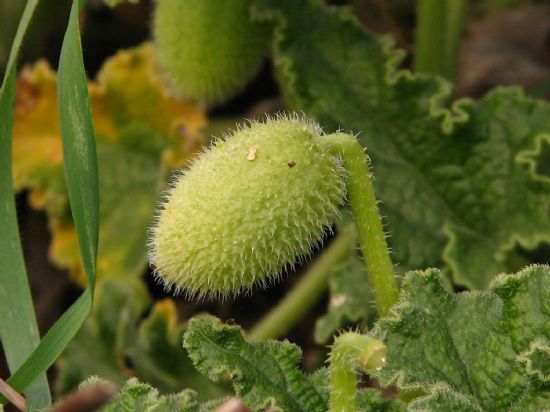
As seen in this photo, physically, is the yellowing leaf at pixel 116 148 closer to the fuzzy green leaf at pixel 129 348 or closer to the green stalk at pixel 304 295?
the fuzzy green leaf at pixel 129 348

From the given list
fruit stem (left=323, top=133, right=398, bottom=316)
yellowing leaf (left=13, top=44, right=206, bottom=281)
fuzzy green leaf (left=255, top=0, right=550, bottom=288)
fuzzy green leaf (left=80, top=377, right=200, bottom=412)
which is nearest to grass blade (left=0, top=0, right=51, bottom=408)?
fuzzy green leaf (left=80, top=377, right=200, bottom=412)

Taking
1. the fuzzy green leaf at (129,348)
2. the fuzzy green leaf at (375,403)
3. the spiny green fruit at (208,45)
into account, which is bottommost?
the fuzzy green leaf at (129,348)

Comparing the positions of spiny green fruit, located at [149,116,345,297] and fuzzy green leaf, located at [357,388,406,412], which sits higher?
spiny green fruit, located at [149,116,345,297]

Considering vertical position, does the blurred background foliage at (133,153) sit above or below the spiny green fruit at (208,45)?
below

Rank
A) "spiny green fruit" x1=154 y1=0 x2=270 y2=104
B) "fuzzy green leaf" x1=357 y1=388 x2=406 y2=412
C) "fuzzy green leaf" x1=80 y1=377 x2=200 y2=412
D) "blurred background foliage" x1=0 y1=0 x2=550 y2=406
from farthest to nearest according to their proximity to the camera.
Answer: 1. "blurred background foliage" x1=0 y1=0 x2=550 y2=406
2. "spiny green fruit" x1=154 y1=0 x2=270 y2=104
3. "fuzzy green leaf" x1=357 y1=388 x2=406 y2=412
4. "fuzzy green leaf" x1=80 y1=377 x2=200 y2=412

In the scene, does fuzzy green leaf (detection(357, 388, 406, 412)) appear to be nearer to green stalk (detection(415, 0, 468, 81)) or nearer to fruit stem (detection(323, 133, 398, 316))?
fruit stem (detection(323, 133, 398, 316))

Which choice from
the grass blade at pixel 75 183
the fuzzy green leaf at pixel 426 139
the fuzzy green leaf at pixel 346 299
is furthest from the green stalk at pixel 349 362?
the fuzzy green leaf at pixel 426 139

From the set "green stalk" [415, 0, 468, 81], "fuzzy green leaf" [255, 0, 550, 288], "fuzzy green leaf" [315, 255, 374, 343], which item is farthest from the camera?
"green stalk" [415, 0, 468, 81]
